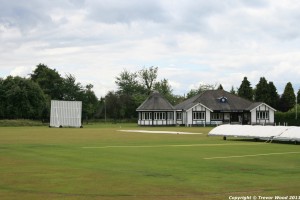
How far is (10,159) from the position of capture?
17062mm

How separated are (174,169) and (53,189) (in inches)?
185

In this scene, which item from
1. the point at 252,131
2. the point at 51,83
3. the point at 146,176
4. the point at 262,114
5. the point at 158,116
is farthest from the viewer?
the point at 51,83

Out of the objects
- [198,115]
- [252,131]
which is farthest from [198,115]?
[252,131]

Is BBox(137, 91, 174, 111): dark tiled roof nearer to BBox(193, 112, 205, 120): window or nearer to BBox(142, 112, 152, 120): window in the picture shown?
BBox(142, 112, 152, 120): window

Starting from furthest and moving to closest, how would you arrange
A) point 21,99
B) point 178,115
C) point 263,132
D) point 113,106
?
1. point 113,106
2. point 21,99
3. point 178,115
4. point 263,132

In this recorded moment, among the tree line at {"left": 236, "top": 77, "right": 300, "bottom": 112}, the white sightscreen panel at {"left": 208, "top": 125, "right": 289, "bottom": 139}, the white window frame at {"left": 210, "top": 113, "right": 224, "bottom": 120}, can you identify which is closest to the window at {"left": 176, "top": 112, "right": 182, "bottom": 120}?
the white window frame at {"left": 210, "top": 113, "right": 224, "bottom": 120}

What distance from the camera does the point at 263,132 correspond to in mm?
29547

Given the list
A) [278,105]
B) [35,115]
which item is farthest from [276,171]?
[278,105]

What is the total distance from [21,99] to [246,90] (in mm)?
44934

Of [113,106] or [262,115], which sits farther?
[113,106]

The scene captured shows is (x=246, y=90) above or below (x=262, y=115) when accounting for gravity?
above

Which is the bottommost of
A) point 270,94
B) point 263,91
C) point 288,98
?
point 288,98

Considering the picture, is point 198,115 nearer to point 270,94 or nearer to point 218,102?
point 218,102

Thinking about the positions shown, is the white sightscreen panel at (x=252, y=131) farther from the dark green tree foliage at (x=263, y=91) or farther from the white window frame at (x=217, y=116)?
the dark green tree foliage at (x=263, y=91)
